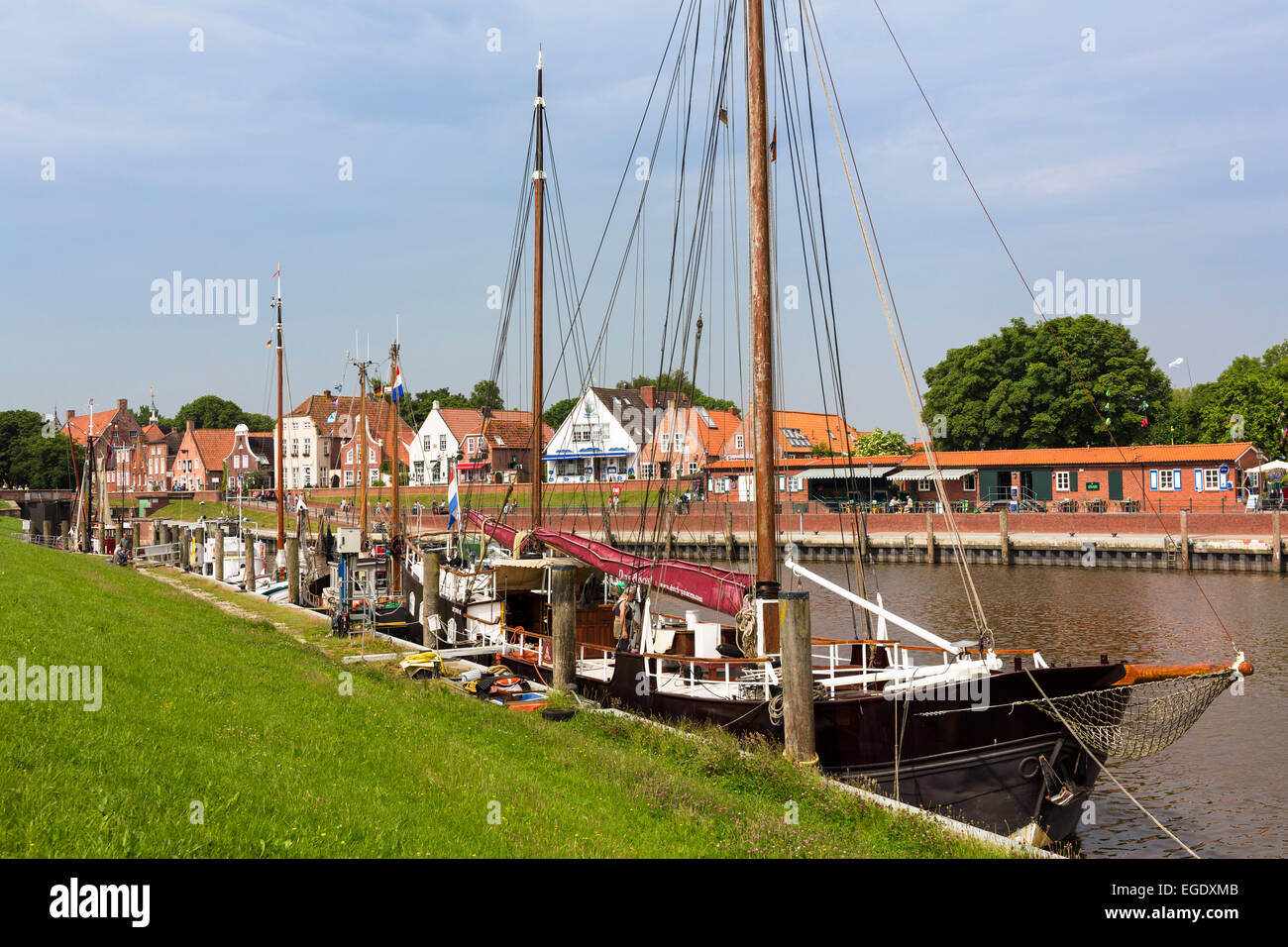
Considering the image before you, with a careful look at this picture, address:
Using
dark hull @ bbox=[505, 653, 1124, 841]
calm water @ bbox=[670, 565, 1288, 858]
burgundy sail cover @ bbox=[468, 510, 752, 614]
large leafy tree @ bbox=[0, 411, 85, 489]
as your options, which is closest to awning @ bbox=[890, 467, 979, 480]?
calm water @ bbox=[670, 565, 1288, 858]

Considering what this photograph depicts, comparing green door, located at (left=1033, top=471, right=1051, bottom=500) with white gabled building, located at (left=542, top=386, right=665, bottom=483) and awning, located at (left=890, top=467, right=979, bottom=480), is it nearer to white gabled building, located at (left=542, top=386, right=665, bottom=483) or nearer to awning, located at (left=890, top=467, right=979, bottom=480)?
awning, located at (left=890, top=467, right=979, bottom=480)

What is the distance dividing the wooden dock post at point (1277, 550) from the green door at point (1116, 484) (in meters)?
14.1

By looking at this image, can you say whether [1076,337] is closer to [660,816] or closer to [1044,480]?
[1044,480]

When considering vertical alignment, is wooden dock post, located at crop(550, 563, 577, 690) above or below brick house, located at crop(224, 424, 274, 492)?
below

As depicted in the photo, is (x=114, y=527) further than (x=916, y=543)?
Yes

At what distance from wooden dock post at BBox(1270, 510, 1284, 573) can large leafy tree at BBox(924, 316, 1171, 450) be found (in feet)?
95.7

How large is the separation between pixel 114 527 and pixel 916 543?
175 ft

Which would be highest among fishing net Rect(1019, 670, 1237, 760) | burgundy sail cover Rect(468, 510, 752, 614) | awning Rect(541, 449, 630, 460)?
awning Rect(541, 449, 630, 460)

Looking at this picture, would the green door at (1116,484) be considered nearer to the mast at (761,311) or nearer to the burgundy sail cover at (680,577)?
the burgundy sail cover at (680,577)

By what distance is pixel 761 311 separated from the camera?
Result: 13.5 m

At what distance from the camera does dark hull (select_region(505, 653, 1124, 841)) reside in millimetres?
11930

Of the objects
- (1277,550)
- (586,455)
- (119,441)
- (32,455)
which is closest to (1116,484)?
(1277,550)

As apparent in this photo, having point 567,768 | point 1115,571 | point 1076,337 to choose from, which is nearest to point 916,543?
point 1115,571
